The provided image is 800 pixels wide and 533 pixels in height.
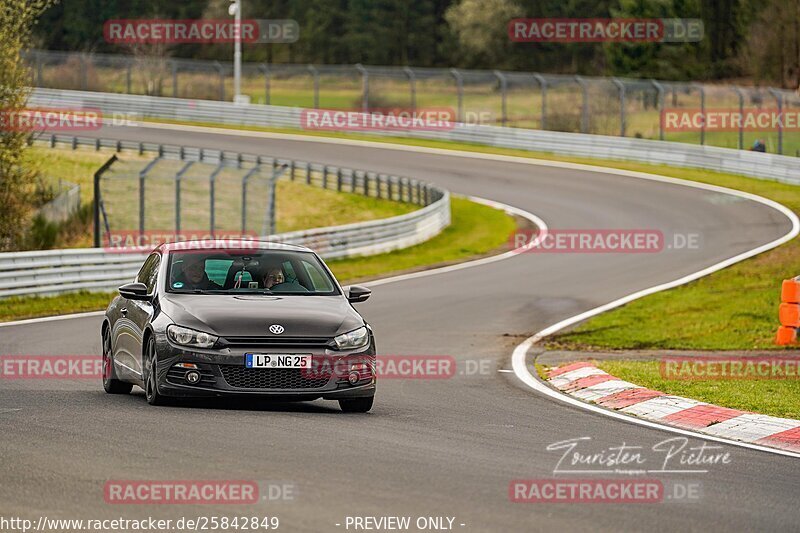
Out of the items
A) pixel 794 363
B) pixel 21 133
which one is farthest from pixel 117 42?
pixel 794 363

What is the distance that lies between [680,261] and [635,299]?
20.1ft

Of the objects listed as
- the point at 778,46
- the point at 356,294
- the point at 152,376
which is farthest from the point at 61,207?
the point at 778,46

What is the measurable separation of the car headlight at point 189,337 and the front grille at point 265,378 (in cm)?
23

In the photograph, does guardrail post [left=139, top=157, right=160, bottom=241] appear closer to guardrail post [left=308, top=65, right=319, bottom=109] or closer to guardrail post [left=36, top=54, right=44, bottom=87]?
A: guardrail post [left=308, top=65, right=319, bottom=109]

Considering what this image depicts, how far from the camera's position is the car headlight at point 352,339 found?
1062cm

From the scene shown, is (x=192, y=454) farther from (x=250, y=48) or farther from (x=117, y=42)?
(x=250, y=48)

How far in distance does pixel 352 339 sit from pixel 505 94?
45964 mm

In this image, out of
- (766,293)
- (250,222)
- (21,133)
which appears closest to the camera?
(766,293)

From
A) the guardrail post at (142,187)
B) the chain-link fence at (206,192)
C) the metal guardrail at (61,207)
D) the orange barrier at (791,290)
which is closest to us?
the orange barrier at (791,290)

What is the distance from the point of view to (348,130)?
59.5 m

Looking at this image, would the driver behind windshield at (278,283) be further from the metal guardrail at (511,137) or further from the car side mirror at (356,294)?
the metal guardrail at (511,137)

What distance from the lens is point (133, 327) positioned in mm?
11531

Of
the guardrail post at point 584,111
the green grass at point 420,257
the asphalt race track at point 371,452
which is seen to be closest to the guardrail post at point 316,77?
the guardrail post at point 584,111

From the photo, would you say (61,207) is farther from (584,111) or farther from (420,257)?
(584,111)
